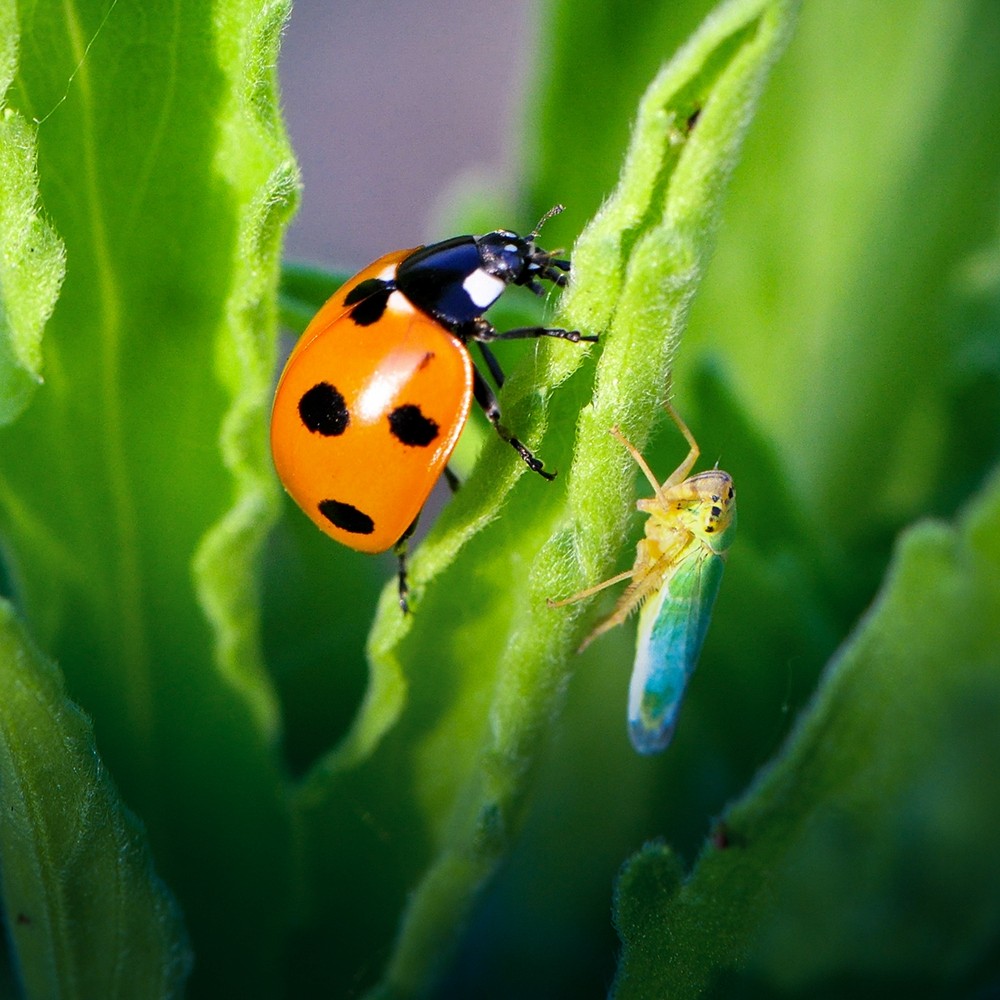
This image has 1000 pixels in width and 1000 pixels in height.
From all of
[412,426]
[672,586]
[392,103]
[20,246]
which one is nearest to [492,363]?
[412,426]

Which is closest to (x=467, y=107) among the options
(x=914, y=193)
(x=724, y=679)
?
(x=914, y=193)

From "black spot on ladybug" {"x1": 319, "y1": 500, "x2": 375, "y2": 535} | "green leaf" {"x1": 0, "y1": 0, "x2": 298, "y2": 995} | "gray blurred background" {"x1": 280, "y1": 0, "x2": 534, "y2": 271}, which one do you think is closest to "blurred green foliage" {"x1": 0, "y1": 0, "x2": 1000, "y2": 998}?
"green leaf" {"x1": 0, "y1": 0, "x2": 298, "y2": 995}

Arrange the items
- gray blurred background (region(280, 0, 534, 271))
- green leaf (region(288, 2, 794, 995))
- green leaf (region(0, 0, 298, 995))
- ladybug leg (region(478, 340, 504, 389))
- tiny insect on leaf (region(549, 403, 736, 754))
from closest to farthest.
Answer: green leaf (region(288, 2, 794, 995)), green leaf (region(0, 0, 298, 995)), tiny insect on leaf (region(549, 403, 736, 754)), ladybug leg (region(478, 340, 504, 389)), gray blurred background (region(280, 0, 534, 271))

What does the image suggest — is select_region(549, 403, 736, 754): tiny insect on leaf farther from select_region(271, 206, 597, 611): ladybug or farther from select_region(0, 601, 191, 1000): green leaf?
select_region(0, 601, 191, 1000): green leaf

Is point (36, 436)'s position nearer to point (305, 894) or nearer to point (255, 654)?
point (255, 654)

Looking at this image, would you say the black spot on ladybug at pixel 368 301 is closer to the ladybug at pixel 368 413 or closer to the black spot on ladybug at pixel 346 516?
the ladybug at pixel 368 413

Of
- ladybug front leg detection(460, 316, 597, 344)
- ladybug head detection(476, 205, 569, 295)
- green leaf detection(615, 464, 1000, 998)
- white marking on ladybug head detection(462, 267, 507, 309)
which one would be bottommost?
green leaf detection(615, 464, 1000, 998)

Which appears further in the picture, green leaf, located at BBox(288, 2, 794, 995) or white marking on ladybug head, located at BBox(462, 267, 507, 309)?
white marking on ladybug head, located at BBox(462, 267, 507, 309)
